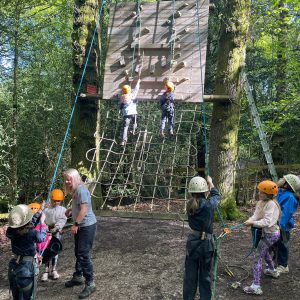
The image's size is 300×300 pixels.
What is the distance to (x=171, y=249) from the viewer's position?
5023 millimetres

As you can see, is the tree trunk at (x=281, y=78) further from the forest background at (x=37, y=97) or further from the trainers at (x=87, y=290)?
the trainers at (x=87, y=290)

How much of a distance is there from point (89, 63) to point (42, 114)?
1882 millimetres

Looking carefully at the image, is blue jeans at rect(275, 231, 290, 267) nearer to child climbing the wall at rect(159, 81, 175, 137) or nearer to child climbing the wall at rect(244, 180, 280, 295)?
child climbing the wall at rect(244, 180, 280, 295)

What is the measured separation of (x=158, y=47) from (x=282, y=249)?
3796mm

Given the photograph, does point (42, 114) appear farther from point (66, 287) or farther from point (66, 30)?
point (66, 287)

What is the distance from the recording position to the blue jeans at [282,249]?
3902 millimetres

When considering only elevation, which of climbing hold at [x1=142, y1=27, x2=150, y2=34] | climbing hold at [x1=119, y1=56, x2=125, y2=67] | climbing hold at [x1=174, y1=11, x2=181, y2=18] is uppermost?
climbing hold at [x1=174, y1=11, x2=181, y2=18]

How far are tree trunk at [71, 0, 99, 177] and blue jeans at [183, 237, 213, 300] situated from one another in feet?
12.8

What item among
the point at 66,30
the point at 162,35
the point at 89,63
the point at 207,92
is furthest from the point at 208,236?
the point at 66,30

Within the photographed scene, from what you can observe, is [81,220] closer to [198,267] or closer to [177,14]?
[198,267]

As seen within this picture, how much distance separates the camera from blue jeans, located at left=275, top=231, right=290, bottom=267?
390cm

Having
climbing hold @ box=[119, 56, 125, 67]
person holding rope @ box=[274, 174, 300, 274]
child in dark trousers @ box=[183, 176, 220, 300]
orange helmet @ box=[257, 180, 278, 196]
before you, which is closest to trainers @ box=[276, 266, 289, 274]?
person holding rope @ box=[274, 174, 300, 274]

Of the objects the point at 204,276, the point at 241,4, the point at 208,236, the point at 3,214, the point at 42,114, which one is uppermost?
the point at 241,4

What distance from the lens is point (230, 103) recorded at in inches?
257
